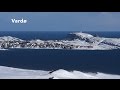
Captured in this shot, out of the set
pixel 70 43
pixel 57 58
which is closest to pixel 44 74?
pixel 57 58

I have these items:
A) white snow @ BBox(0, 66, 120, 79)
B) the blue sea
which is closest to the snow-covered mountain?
the blue sea

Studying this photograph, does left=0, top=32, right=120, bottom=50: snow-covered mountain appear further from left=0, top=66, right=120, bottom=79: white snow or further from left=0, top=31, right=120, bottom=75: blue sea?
left=0, top=66, right=120, bottom=79: white snow

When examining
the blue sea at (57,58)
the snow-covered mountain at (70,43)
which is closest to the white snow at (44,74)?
the blue sea at (57,58)

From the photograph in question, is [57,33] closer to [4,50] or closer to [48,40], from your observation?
[48,40]

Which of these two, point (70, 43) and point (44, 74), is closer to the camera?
point (44, 74)

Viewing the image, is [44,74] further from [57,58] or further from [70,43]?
[70,43]
